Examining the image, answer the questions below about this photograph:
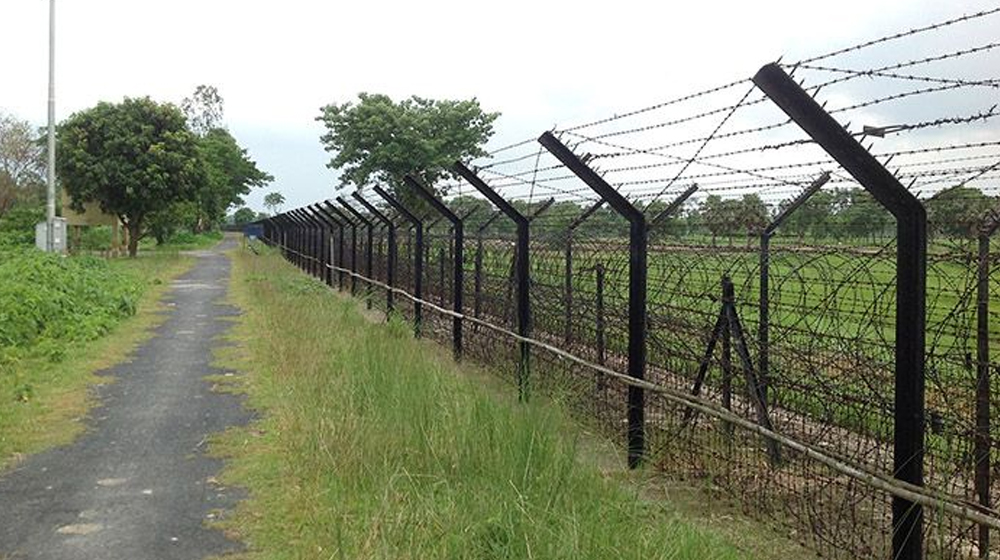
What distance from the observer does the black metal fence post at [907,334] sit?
322 cm

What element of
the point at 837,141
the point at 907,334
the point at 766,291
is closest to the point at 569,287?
the point at 766,291

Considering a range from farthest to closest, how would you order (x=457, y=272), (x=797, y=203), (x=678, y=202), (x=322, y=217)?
1. (x=322, y=217)
2. (x=457, y=272)
3. (x=678, y=202)
4. (x=797, y=203)

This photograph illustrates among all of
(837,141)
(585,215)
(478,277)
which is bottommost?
(478,277)

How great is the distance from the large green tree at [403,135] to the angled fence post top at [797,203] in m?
22.9

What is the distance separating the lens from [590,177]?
5484 mm

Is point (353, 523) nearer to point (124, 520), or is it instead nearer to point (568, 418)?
point (124, 520)

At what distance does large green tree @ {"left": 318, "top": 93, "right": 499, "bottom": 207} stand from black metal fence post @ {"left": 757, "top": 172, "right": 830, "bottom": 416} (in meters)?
23.0

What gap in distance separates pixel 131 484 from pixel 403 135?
2506cm

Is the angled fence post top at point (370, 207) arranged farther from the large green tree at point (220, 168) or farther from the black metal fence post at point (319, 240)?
the large green tree at point (220, 168)

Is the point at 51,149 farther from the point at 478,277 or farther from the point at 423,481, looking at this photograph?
the point at 423,481

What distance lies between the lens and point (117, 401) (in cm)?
729

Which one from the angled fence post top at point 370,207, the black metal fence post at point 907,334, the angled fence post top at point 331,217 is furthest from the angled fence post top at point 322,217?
the black metal fence post at point 907,334

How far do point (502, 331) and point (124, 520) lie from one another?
3.32 metres

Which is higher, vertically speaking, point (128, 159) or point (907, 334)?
point (128, 159)
